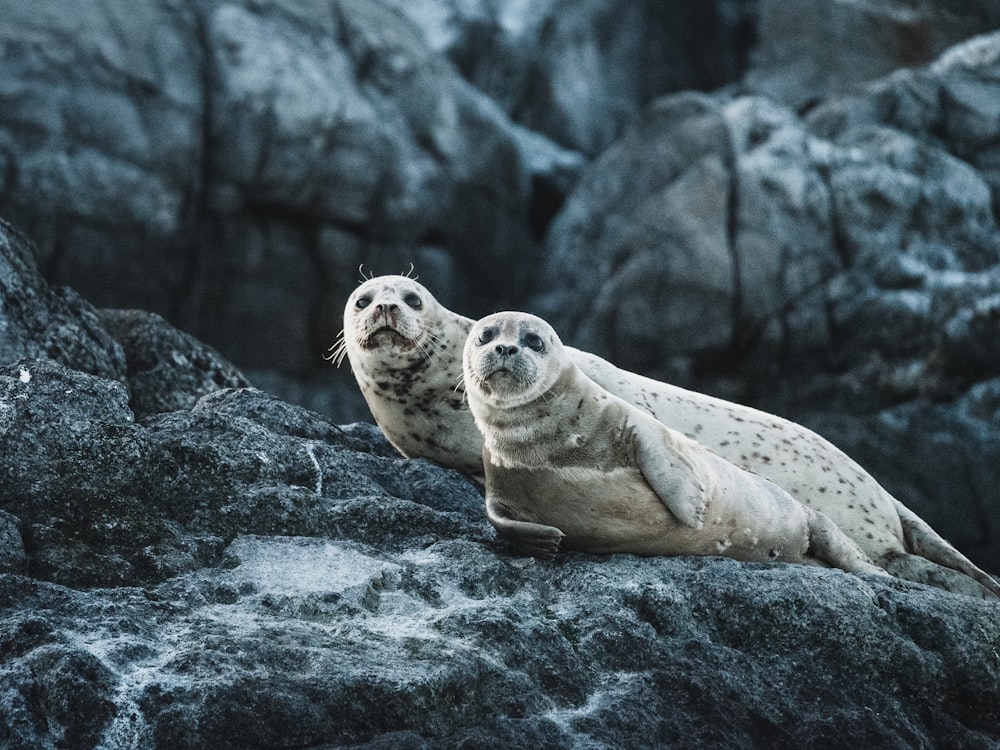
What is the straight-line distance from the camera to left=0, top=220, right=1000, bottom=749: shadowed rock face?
3.96 meters

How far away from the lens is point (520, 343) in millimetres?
5500

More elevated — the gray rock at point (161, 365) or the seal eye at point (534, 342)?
the seal eye at point (534, 342)

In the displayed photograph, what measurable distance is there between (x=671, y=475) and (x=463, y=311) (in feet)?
45.9

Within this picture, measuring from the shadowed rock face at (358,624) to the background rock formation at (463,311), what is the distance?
15 millimetres

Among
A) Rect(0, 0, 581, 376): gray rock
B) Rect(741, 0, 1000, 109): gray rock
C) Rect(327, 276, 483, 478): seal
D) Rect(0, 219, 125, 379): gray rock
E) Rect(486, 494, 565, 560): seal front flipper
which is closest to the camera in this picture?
Rect(486, 494, 565, 560): seal front flipper

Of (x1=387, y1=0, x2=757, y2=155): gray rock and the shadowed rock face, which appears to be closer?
the shadowed rock face

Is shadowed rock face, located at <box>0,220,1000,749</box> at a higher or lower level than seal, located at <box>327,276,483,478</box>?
lower

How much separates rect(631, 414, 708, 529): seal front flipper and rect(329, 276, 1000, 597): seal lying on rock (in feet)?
4.32

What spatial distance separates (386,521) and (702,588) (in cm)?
129

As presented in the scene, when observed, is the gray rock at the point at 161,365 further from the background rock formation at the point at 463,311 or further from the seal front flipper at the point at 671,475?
the seal front flipper at the point at 671,475

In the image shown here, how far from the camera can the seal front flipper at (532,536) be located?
17.4ft

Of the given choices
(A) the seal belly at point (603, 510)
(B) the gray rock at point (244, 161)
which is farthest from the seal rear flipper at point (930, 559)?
(B) the gray rock at point (244, 161)

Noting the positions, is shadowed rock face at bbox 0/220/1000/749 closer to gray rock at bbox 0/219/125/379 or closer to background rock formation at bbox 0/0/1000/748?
background rock formation at bbox 0/0/1000/748

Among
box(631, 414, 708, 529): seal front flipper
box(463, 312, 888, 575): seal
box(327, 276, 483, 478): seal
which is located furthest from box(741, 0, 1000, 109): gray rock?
box(631, 414, 708, 529): seal front flipper
